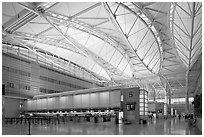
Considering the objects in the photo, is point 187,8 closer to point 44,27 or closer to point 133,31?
point 133,31

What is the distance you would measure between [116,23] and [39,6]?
1230 cm

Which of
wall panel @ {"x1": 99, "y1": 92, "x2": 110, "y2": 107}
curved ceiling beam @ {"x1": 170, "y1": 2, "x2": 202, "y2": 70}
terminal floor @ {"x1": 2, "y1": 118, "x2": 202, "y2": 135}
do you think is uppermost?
curved ceiling beam @ {"x1": 170, "y1": 2, "x2": 202, "y2": 70}

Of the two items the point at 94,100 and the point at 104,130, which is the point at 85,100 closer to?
the point at 94,100

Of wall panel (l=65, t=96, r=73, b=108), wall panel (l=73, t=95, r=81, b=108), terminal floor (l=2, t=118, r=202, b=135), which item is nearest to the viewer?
terminal floor (l=2, t=118, r=202, b=135)

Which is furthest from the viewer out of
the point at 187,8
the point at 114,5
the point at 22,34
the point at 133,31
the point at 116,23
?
the point at 22,34

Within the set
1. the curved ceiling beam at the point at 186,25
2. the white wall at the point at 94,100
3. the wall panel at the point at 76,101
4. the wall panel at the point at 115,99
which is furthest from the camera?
the wall panel at the point at 76,101

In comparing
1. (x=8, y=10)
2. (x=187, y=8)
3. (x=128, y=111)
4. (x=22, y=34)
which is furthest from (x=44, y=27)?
(x=187, y=8)

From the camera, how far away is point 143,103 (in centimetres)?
3831

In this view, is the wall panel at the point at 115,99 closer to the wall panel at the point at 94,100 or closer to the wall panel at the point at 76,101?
the wall panel at the point at 94,100

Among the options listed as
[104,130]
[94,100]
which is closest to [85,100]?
[94,100]

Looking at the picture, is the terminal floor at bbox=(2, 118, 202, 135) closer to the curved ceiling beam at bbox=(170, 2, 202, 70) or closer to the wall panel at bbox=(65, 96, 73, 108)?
the curved ceiling beam at bbox=(170, 2, 202, 70)

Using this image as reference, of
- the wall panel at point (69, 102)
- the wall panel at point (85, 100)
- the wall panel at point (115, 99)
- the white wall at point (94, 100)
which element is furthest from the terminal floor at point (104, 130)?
the wall panel at point (69, 102)

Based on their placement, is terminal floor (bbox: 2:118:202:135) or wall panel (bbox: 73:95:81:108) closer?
terminal floor (bbox: 2:118:202:135)

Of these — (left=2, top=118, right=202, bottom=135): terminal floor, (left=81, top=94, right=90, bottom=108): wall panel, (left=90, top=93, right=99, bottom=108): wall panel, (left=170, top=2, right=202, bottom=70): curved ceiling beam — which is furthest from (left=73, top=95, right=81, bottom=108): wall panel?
(left=170, top=2, right=202, bottom=70): curved ceiling beam
